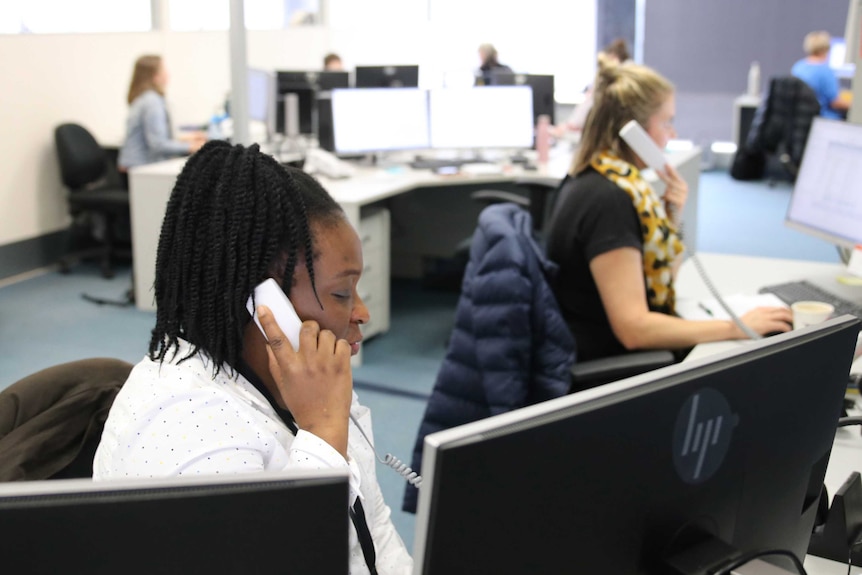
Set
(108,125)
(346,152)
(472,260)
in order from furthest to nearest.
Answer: (108,125) → (346,152) → (472,260)

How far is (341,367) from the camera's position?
105 centimetres

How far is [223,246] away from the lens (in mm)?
1049

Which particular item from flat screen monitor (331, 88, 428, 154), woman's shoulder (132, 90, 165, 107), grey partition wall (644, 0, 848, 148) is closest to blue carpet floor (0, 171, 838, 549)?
flat screen monitor (331, 88, 428, 154)

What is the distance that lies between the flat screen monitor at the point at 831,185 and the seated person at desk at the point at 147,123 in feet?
11.6

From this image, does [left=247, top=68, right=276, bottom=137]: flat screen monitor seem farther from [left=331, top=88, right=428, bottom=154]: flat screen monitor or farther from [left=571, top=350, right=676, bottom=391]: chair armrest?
[left=571, top=350, right=676, bottom=391]: chair armrest

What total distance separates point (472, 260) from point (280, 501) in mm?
1621

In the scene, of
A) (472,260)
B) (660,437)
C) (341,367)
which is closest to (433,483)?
(660,437)

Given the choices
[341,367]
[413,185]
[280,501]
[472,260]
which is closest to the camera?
[280,501]

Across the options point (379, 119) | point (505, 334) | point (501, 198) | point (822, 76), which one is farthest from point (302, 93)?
point (822, 76)

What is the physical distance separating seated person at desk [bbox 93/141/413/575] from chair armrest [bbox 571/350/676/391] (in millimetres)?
998

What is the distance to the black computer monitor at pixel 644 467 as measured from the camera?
0.62 meters

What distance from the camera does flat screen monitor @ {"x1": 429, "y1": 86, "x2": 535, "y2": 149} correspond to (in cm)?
485

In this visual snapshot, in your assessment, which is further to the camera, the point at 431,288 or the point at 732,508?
the point at 431,288

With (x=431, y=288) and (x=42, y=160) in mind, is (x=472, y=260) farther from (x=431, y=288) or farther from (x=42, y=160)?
(x=42, y=160)
